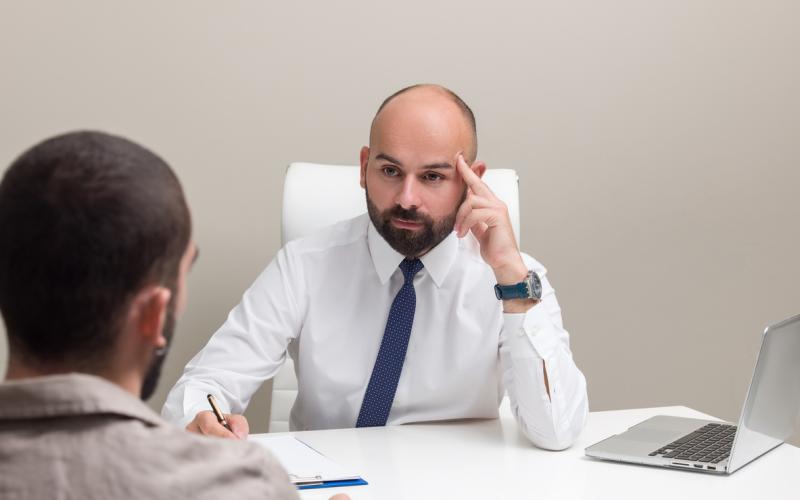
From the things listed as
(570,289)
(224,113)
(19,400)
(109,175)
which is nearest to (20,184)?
(109,175)

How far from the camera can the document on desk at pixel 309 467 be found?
1.48 m

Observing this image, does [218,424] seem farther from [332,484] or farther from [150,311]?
[150,311]

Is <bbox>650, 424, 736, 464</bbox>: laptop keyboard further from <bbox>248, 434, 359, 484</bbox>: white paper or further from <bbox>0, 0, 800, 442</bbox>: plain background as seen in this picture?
<bbox>0, 0, 800, 442</bbox>: plain background

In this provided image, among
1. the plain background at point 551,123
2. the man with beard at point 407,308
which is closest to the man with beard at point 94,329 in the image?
the man with beard at point 407,308

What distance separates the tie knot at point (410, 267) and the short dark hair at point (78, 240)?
1250mm

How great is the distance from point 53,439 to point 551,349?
1.31m

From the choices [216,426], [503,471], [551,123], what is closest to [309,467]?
[216,426]

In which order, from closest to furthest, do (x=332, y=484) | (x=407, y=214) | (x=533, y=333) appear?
(x=332, y=484)
(x=533, y=333)
(x=407, y=214)

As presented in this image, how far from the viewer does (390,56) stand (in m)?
3.02

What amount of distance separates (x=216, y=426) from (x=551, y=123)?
1.95 meters

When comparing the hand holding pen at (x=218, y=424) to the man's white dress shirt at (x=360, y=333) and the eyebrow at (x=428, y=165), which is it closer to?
the man's white dress shirt at (x=360, y=333)

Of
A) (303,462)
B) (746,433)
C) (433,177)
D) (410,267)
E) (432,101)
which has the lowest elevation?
(303,462)

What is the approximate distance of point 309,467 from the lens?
60.6 inches

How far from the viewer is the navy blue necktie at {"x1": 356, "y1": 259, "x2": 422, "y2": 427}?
204 centimetres
